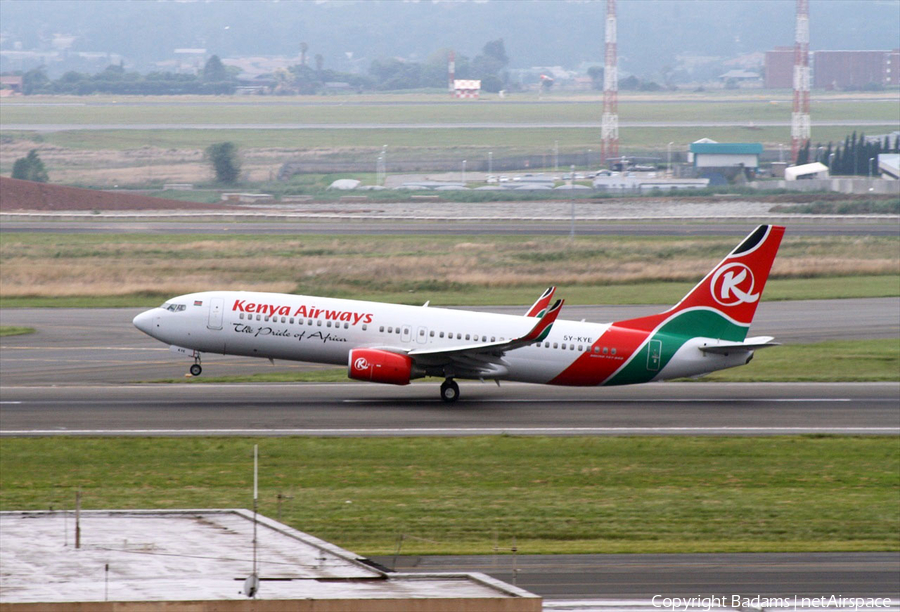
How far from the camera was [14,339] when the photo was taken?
52.8m

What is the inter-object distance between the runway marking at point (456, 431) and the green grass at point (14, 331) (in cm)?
2054

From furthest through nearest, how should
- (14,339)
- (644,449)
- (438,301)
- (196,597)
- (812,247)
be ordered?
1. (812,247)
2. (438,301)
3. (14,339)
4. (644,449)
5. (196,597)

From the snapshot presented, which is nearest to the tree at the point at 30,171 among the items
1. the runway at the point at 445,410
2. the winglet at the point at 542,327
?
the runway at the point at 445,410

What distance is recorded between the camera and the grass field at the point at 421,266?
227 ft

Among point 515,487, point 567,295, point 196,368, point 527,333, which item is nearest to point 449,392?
point 527,333

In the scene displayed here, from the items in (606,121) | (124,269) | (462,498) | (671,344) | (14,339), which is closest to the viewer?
(462,498)

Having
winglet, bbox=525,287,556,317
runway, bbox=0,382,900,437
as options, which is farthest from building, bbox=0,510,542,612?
winglet, bbox=525,287,556,317

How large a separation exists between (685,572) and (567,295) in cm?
4682

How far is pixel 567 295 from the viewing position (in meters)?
68.8

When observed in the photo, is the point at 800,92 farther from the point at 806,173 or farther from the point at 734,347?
the point at 734,347

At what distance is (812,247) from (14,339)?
210 ft

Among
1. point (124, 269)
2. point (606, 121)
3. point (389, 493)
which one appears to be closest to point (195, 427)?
point (389, 493)

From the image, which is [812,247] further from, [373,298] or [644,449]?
[644,449]

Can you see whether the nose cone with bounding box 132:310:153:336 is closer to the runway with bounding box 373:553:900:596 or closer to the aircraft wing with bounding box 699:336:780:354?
the aircraft wing with bounding box 699:336:780:354
